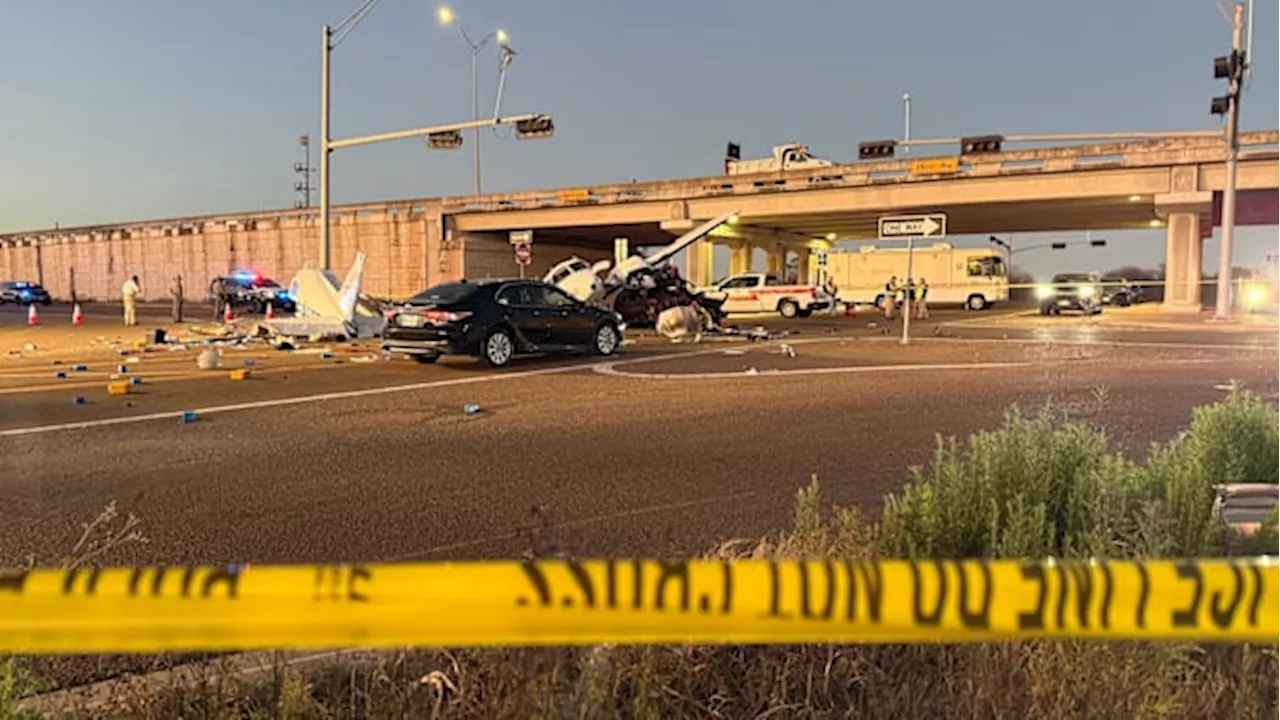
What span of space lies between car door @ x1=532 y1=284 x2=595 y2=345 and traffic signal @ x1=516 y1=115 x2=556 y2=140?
478 inches

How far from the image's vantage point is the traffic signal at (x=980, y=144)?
25969 millimetres

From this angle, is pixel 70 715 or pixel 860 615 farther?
pixel 70 715

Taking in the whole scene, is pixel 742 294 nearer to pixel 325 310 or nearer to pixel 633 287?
pixel 633 287

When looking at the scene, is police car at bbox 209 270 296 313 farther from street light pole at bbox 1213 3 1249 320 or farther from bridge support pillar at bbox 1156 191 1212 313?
bridge support pillar at bbox 1156 191 1212 313

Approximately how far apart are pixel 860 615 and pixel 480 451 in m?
6.24

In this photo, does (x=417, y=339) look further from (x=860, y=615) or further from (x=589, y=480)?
(x=860, y=615)

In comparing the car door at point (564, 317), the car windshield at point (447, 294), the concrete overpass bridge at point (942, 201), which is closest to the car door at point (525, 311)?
the car door at point (564, 317)

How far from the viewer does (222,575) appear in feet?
5.10

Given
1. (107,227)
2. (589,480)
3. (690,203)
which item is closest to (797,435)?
(589,480)

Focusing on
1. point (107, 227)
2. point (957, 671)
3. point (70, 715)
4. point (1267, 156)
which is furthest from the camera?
point (107, 227)

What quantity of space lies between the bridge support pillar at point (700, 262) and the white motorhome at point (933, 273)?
23.8 feet

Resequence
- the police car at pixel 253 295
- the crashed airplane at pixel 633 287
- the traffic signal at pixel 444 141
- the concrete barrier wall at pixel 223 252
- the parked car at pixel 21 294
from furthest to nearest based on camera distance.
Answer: the concrete barrier wall at pixel 223 252 < the parked car at pixel 21 294 < the police car at pixel 253 295 < the traffic signal at pixel 444 141 < the crashed airplane at pixel 633 287

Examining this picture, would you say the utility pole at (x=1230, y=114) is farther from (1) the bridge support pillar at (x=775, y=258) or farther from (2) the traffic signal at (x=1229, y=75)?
(1) the bridge support pillar at (x=775, y=258)

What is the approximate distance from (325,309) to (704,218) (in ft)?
105
